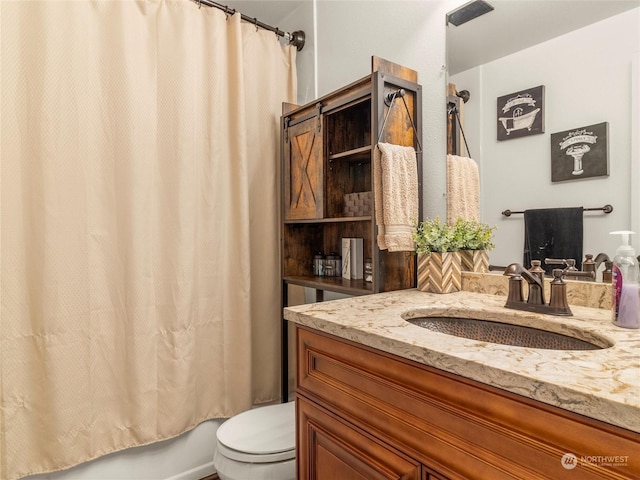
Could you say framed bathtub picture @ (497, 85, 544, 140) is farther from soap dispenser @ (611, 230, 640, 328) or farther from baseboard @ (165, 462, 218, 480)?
baseboard @ (165, 462, 218, 480)

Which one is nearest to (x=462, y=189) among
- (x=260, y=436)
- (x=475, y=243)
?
(x=475, y=243)

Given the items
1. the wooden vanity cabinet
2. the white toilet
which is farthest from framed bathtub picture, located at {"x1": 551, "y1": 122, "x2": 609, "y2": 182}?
the white toilet

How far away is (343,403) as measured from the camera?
37.2 inches

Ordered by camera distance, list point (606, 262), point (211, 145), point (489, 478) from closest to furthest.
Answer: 1. point (489, 478)
2. point (606, 262)
3. point (211, 145)

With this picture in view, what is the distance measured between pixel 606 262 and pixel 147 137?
1688mm

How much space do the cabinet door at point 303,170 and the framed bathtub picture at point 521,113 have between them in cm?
70

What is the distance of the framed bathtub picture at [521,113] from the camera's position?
1203mm

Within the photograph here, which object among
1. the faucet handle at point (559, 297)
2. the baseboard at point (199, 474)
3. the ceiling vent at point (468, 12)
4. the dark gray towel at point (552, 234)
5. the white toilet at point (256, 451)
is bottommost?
the baseboard at point (199, 474)

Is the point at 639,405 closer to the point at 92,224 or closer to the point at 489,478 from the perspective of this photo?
the point at 489,478

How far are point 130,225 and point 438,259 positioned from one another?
1220 millimetres

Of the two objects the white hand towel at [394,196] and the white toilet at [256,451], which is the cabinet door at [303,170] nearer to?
the white hand towel at [394,196]

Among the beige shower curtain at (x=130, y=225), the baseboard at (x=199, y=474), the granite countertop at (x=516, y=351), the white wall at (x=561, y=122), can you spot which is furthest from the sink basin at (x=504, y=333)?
the baseboard at (x=199, y=474)

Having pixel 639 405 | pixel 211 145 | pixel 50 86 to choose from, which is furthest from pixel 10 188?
pixel 639 405

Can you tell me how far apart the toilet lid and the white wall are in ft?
3.21
